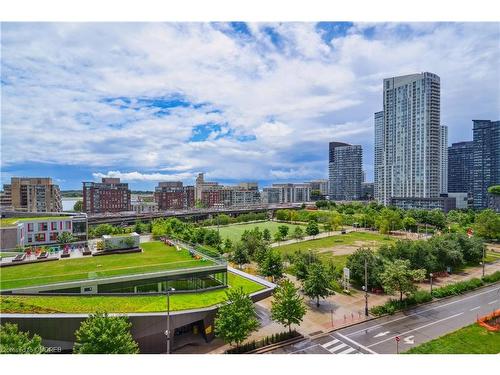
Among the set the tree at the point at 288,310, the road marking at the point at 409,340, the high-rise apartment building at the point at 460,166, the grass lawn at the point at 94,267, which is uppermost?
the high-rise apartment building at the point at 460,166

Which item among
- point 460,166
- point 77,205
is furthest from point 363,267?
point 460,166

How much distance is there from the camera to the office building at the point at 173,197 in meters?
107

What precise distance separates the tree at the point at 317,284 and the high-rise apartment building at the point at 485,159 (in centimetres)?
10238

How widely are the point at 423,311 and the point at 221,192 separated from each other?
368 ft

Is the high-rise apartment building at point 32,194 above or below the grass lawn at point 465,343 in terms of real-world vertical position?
above

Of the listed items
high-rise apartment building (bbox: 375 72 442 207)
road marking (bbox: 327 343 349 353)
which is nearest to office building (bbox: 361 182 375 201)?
high-rise apartment building (bbox: 375 72 442 207)

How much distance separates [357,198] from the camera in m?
154

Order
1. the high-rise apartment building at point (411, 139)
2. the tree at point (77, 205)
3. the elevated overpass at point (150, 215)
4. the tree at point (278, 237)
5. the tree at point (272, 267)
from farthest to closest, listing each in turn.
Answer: the tree at point (77, 205) < the high-rise apartment building at point (411, 139) < the elevated overpass at point (150, 215) < the tree at point (278, 237) < the tree at point (272, 267)

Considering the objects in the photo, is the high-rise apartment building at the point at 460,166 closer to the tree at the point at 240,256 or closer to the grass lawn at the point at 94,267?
the tree at the point at 240,256

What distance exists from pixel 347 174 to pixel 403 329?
147378 millimetres

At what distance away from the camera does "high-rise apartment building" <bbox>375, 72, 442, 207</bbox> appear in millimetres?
86000

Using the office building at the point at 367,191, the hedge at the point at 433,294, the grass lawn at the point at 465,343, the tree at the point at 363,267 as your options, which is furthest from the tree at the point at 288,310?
the office building at the point at 367,191

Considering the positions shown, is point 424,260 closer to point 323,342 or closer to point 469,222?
point 323,342

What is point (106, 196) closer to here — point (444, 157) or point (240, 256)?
point (240, 256)
